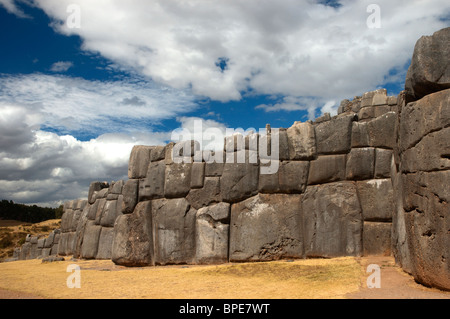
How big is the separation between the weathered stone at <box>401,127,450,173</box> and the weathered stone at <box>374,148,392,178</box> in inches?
109

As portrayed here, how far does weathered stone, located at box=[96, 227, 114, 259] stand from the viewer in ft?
48.6

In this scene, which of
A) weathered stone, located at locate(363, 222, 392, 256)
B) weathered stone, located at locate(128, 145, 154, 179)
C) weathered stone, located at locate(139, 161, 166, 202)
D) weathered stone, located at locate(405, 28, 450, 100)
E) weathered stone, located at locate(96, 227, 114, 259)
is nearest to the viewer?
weathered stone, located at locate(405, 28, 450, 100)

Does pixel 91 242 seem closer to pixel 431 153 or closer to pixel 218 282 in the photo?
pixel 218 282

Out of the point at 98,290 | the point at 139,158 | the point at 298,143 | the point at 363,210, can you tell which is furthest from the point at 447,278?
the point at 139,158

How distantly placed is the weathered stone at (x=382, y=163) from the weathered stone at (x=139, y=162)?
609 centimetres

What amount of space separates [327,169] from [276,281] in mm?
3431

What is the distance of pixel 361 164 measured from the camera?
29.5ft

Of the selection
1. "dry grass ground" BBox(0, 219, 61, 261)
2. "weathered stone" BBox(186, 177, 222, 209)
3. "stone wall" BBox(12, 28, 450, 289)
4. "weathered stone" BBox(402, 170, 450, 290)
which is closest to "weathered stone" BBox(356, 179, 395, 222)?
"stone wall" BBox(12, 28, 450, 289)

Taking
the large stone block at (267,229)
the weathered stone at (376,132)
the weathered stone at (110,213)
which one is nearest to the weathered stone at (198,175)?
the large stone block at (267,229)

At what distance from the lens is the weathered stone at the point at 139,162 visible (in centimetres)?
1109

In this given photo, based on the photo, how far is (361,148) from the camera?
29.8 ft

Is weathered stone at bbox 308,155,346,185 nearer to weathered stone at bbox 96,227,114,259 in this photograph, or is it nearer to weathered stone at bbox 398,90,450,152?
weathered stone at bbox 398,90,450,152
